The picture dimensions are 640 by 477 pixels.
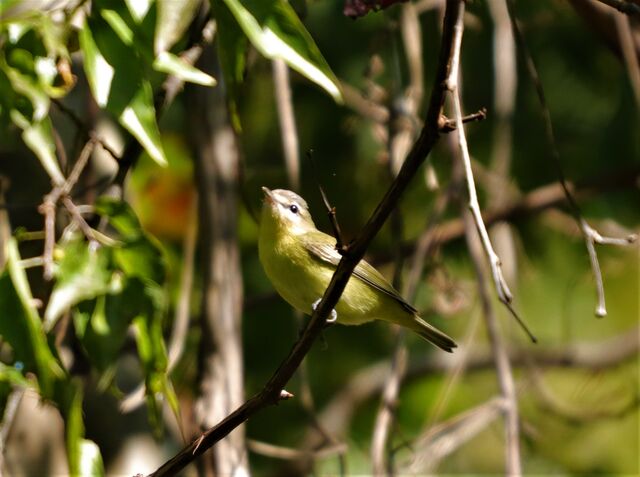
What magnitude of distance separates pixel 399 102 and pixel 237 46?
6.21 feet

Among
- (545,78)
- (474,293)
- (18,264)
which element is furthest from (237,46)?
(545,78)

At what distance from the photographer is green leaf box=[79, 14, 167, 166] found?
2.47m

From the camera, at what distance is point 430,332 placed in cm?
398

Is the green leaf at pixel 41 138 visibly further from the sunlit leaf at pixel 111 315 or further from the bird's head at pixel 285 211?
the bird's head at pixel 285 211

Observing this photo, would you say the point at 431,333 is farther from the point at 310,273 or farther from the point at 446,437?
the point at 310,273

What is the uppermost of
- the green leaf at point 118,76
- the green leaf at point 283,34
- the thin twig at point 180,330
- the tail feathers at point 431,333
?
the green leaf at point 283,34

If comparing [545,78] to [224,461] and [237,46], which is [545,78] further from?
[237,46]

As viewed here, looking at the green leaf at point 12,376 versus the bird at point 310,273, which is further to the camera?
the bird at point 310,273

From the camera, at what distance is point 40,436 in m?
3.99

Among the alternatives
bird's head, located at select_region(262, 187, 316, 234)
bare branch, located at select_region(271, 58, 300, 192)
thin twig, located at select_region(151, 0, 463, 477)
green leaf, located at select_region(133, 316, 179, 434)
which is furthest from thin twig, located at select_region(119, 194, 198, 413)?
thin twig, located at select_region(151, 0, 463, 477)

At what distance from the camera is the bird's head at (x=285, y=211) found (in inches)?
150

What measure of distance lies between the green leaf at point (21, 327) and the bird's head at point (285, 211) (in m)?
1.29

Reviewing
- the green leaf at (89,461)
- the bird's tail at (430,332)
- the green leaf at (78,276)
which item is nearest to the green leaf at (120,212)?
the green leaf at (78,276)

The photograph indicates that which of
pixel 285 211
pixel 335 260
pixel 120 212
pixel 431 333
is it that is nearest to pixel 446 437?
pixel 431 333
